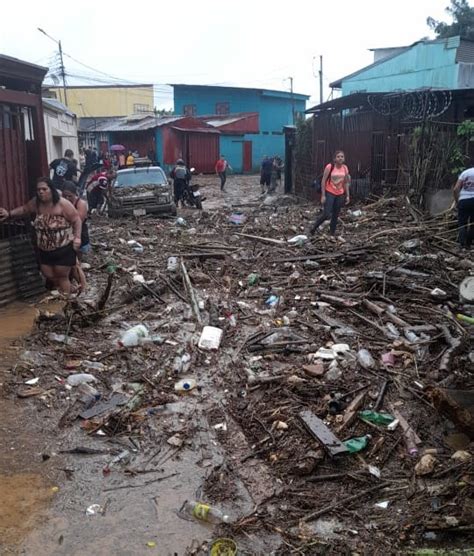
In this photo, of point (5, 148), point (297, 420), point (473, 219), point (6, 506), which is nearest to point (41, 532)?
point (6, 506)

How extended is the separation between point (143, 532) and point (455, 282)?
18.3ft

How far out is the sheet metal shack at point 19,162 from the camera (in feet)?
23.2

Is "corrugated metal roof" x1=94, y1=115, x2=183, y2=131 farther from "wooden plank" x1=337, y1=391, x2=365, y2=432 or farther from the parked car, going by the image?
"wooden plank" x1=337, y1=391, x2=365, y2=432

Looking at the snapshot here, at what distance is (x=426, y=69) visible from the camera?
25016mm

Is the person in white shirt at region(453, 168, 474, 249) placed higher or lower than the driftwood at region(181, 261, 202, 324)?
higher

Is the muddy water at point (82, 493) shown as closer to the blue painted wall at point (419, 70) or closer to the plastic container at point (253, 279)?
the plastic container at point (253, 279)

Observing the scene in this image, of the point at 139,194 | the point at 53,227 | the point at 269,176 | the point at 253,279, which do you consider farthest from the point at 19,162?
the point at 269,176

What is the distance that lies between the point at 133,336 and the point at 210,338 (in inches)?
32.6

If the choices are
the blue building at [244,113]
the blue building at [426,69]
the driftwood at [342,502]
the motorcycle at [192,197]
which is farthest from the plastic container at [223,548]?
the blue building at [244,113]

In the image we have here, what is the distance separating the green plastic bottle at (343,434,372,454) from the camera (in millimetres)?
3811

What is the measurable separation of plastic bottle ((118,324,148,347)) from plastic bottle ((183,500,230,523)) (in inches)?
105

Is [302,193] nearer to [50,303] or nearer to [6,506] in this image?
[50,303]

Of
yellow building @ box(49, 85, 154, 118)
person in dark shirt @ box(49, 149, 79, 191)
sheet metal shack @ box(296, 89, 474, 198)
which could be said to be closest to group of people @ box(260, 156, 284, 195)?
sheet metal shack @ box(296, 89, 474, 198)

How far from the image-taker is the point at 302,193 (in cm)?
2166
